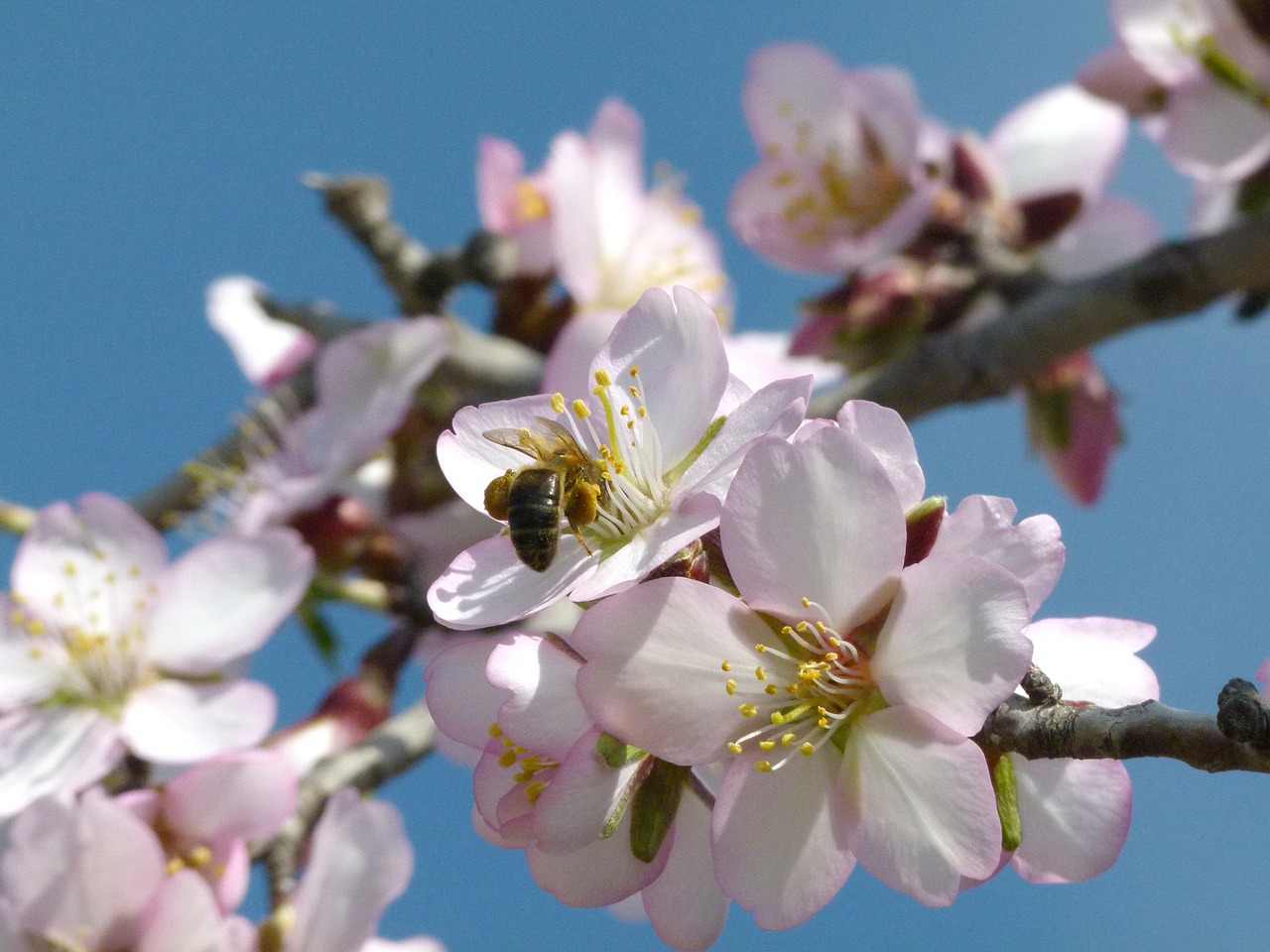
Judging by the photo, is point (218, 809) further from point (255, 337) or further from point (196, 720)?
point (255, 337)

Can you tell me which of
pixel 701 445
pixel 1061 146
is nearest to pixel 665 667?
pixel 701 445

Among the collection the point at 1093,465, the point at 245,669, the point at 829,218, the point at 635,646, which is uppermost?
the point at 635,646

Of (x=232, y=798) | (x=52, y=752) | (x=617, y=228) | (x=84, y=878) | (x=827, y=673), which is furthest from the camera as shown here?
(x=617, y=228)

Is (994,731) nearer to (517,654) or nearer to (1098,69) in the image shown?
(517,654)

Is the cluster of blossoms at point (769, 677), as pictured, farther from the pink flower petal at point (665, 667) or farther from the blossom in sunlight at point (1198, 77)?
the blossom in sunlight at point (1198, 77)

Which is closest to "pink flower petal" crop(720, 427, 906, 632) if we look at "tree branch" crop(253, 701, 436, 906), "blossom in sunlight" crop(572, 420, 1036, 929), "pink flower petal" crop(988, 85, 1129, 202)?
"blossom in sunlight" crop(572, 420, 1036, 929)

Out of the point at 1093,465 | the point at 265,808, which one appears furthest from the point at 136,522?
the point at 1093,465
